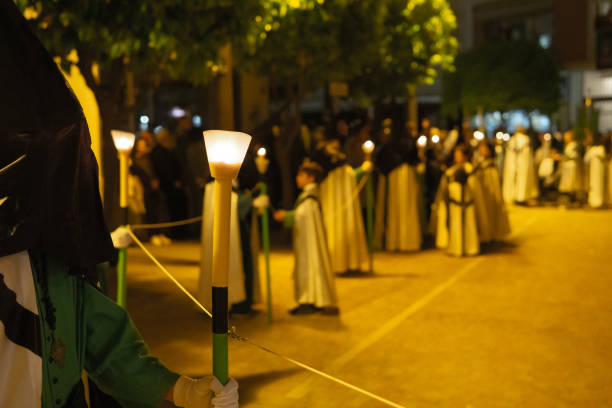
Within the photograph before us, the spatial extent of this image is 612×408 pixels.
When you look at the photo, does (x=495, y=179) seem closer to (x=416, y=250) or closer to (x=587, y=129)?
(x=416, y=250)

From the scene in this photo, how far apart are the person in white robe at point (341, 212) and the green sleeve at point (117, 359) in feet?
27.9

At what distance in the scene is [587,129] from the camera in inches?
802

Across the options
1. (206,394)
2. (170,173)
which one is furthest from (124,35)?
(170,173)

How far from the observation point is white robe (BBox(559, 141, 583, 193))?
19516 millimetres

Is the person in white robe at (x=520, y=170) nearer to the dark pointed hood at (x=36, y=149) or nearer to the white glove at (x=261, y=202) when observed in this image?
the white glove at (x=261, y=202)

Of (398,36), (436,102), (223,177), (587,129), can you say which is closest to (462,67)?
(436,102)

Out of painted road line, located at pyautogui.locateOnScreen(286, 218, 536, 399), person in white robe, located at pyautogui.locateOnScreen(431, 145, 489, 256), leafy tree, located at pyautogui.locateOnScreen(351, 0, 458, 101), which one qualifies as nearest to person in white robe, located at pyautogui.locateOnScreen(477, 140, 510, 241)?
person in white robe, located at pyautogui.locateOnScreen(431, 145, 489, 256)

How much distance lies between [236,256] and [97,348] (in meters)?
5.84

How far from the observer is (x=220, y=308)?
247 centimetres

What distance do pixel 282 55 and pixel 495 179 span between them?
14.6ft

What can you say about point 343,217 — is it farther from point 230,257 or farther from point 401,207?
point 230,257

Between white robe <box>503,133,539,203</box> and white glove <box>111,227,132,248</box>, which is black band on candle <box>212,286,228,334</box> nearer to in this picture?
white glove <box>111,227,132,248</box>

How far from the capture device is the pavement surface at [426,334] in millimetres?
5977

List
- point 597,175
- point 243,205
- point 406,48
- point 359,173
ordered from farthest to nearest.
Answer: point 597,175 < point 406,48 < point 359,173 < point 243,205
